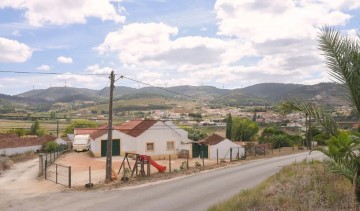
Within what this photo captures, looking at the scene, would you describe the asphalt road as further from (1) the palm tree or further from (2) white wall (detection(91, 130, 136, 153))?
(2) white wall (detection(91, 130, 136, 153))

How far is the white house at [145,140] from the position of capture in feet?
145

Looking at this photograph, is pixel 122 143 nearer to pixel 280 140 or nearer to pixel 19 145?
pixel 19 145

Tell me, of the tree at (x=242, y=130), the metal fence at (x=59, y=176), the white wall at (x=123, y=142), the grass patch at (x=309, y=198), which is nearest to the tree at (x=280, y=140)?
the tree at (x=242, y=130)

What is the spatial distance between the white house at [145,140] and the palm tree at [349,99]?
121ft

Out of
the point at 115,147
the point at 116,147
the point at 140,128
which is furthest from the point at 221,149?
the point at 115,147

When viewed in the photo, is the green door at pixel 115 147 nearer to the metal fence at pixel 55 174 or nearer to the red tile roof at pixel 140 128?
the red tile roof at pixel 140 128

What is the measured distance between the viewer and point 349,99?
7.09 metres

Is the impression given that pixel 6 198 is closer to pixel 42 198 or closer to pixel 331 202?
pixel 42 198

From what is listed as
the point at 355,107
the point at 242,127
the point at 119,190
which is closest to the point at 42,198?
the point at 119,190

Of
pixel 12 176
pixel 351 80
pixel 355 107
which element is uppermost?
pixel 351 80

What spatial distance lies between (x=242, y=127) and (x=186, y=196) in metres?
54.8

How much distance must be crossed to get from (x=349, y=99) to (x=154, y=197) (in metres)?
14.1

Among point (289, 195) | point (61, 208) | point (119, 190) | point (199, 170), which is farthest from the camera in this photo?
point (199, 170)

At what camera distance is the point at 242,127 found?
240 feet
